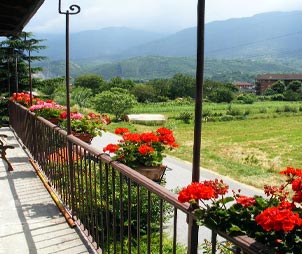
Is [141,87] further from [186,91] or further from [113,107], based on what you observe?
[113,107]

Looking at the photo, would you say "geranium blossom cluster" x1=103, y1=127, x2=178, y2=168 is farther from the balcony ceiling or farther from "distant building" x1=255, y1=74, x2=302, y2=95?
"distant building" x1=255, y1=74, x2=302, y2=95

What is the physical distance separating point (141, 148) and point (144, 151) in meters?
0.04

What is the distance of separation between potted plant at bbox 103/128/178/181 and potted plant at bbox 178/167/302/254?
5.69 feet

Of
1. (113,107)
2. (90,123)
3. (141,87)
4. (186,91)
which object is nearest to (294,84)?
(186,91)

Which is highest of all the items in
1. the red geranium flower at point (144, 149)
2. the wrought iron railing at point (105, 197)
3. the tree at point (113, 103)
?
the red geranium flower at point (144, 149)

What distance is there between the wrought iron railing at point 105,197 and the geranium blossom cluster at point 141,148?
16 cm

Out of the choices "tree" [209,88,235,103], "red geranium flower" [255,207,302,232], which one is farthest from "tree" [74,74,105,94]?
"red geranium flower" [255,207,302,232]

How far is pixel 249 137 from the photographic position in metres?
22.4

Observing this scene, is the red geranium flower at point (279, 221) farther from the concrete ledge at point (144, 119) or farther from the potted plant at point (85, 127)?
the concrete ledge at point (144, 119)

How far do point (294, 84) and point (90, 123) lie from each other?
8330cm

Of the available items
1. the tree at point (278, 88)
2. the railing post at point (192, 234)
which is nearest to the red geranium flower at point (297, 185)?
the railing post at point (192, 234)

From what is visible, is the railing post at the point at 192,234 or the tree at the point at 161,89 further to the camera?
the tree at the point at 161,89

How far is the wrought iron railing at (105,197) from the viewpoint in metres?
2.47

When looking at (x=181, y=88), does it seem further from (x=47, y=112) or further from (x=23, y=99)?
(x=47, y=112)
